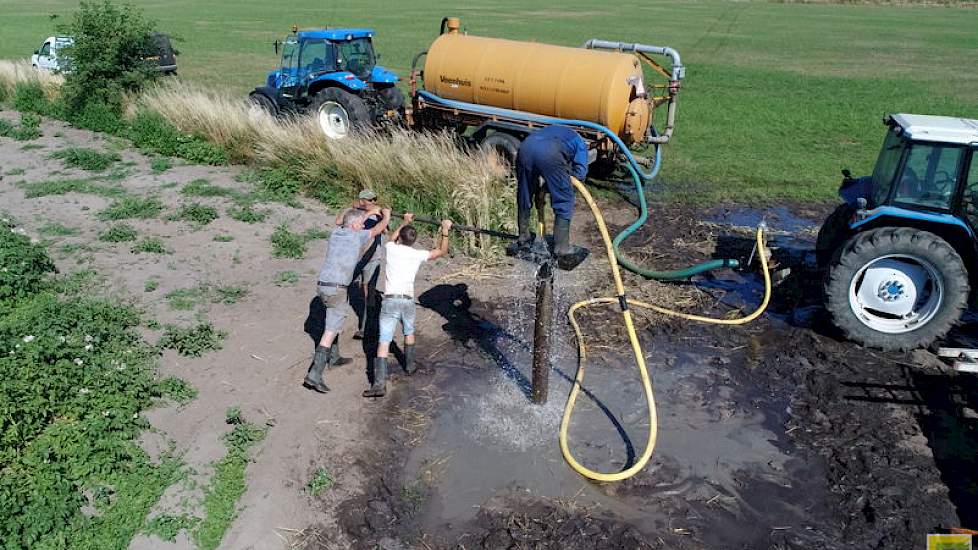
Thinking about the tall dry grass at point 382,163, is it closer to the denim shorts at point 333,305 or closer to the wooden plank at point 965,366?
the denim shorts at point 333,305

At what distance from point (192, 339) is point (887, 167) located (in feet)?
25.0

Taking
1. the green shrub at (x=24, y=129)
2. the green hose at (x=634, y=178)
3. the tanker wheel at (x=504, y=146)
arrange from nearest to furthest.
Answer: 1. the green hose at (x=634, y=178)
2. the tanker wheel at (x=504, y=146)
3. the green shrub at (x=24, y=129)

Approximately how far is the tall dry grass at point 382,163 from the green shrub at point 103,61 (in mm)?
3045

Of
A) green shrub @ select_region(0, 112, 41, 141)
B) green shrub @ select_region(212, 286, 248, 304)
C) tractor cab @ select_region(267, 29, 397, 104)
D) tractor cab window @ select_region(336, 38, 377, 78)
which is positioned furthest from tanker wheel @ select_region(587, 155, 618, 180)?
green shrub @ select_region(0, 112, 41, 141)

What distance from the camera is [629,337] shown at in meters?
7.35

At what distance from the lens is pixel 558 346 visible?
776 cm

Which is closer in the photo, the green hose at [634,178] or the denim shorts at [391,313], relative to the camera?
the denim shorts at [391,313]

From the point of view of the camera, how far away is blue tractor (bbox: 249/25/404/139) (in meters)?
14.4

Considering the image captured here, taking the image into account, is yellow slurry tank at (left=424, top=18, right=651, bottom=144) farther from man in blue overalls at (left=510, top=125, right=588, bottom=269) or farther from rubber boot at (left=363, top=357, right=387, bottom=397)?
rubber boot at (left=363, top=357, right=387, bottom=397)

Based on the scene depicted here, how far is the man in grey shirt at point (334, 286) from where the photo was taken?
680 cm

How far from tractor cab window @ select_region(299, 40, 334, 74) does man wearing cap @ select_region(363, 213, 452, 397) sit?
362 inches

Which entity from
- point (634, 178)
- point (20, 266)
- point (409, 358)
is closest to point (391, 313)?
point (409, 358)

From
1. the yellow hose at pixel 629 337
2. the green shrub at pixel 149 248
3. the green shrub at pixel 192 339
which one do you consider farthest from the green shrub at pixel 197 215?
the yellow hose at pixel 629 337

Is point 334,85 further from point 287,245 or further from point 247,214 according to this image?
point 287,245
